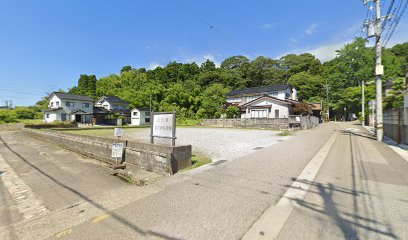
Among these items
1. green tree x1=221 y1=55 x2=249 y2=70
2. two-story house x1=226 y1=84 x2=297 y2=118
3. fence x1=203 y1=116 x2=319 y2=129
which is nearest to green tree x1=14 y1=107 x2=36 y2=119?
fence x1=203 y1=116 x2=319 y2=129

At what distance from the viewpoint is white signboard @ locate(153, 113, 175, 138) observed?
6.37 metres

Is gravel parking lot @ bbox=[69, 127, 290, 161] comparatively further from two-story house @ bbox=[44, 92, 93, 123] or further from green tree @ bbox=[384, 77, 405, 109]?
Result: two-story house @ bbox=[44, 92, 93, 123]

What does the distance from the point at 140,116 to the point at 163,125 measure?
35990mm

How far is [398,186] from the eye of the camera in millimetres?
4145

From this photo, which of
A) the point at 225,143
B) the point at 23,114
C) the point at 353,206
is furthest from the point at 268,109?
the point at 23,114

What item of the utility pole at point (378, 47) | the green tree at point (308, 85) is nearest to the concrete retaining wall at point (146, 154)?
the utility pole at point (378, 47)

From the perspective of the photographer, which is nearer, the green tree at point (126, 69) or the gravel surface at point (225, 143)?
the gravel surface at point (225, 143)

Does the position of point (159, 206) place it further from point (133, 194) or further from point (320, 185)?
point (320, 185)

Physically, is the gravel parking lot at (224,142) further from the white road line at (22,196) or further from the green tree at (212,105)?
the green tree at (212,105)

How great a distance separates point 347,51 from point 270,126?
41221 millimetres

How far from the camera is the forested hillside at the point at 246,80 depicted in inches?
1478

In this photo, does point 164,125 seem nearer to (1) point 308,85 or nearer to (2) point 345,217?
(2) point 345,217

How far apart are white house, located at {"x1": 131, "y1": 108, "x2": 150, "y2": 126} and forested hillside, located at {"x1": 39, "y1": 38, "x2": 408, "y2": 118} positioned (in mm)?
2710

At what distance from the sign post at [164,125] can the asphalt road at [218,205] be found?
1.55 meters
